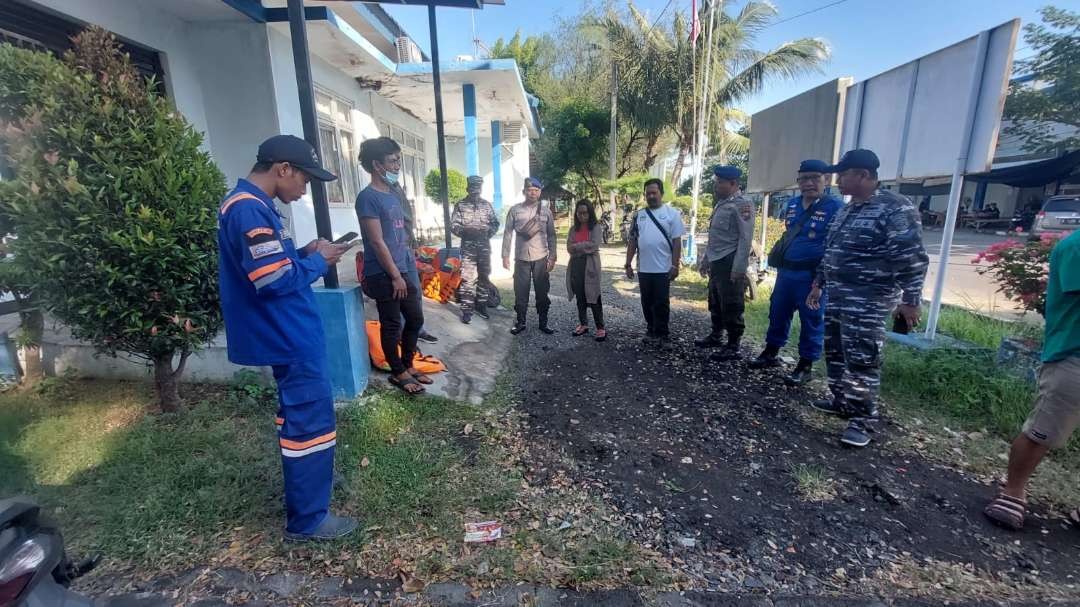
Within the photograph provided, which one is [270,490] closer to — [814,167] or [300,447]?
[300,447]

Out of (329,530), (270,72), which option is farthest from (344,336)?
(270,72)

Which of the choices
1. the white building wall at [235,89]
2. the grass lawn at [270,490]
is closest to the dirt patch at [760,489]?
the grass lawn at [270,490]

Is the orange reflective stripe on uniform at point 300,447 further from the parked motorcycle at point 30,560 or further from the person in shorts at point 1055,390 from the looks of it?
the person in shorts at point 1055,390

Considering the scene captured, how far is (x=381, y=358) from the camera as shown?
12.9ft

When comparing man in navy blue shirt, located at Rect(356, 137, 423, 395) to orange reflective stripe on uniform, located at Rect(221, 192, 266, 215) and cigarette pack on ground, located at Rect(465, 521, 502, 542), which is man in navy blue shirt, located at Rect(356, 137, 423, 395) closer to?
orange reflective stripe on uniform, located at Rect(221, 192, 266, 215)

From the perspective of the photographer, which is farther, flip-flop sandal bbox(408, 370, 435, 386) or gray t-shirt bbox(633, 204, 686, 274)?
gray t-shirt bbox(633, 204, 686, 274)

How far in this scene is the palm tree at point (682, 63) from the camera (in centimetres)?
1580

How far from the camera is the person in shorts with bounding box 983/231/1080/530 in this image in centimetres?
217

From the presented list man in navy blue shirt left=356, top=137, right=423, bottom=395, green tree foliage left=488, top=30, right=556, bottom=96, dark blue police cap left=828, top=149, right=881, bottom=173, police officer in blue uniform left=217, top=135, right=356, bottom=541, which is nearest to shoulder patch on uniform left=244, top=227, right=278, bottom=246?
police officer in blue uniform left=217, top=135, right=356, bottom=541

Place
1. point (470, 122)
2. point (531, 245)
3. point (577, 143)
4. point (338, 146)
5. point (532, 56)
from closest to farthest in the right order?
1. point (531, 245)
2. point (338, 146)
3. point (470, 122)
4. point (577, 143)
5. point (532, 56)

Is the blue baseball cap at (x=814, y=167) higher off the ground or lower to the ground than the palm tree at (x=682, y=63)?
lower

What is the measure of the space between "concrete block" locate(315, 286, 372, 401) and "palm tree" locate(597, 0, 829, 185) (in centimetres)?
1491

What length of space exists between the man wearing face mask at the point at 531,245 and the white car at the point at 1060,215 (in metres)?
17.9

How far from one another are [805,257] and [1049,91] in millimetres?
21930
